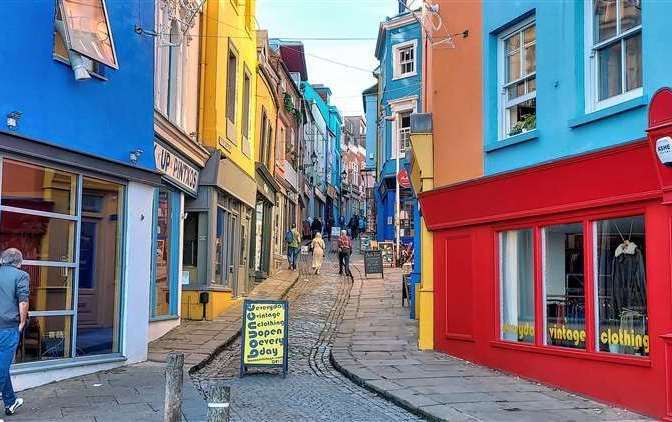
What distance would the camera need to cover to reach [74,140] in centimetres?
916

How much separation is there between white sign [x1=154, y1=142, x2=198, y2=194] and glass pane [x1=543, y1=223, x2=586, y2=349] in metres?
6.59

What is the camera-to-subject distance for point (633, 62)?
806 centimetres

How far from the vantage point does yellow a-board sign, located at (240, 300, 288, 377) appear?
1002 cm

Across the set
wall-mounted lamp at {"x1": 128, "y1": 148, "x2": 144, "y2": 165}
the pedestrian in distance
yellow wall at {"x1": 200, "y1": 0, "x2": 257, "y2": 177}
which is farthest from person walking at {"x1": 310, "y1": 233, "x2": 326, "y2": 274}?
wall-mounted lamp at {"x1": 128, "y1": 148, "x2": 144, "y2": 165}

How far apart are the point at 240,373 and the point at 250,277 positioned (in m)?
11.1

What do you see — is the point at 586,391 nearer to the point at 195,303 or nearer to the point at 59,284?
the point at 59,284

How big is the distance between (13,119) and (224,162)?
8.31 m

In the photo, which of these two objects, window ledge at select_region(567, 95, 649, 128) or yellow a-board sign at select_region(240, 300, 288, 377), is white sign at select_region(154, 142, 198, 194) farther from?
window ledge at select_region(567, 95, 649, 128)

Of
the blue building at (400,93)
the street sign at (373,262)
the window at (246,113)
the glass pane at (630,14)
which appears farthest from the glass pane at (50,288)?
the blue building at (400,93)

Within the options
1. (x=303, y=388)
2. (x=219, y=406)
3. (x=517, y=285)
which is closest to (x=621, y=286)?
(x=517, y=285)

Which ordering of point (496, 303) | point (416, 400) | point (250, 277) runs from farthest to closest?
point (250, 277) < point (496, 303) < point (416, 400)

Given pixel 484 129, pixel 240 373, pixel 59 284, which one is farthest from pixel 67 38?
pixel 484 129

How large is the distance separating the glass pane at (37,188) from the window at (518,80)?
613cm

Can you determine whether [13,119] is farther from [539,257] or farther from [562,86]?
[539,257]
